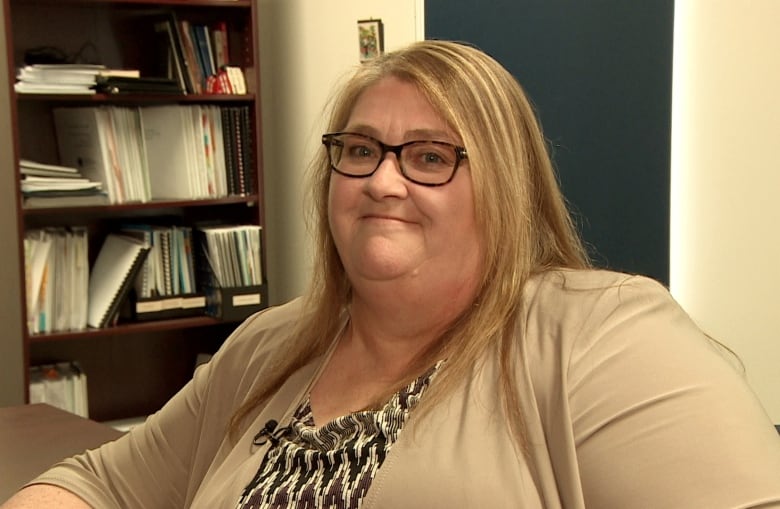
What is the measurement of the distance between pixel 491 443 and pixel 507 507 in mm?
84

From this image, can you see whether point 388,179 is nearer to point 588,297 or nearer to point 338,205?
point 338,205

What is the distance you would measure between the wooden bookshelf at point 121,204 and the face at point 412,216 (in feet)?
7.59

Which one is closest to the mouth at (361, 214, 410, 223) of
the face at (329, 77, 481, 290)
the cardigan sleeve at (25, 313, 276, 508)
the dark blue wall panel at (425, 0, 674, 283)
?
the face at (329, 77, 481, 290)

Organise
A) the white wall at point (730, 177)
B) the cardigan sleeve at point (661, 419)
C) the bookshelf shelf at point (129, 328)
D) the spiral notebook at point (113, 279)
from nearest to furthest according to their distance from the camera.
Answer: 1. the cardigan sleeve at point (661, 419)
2. the white wall at point (730, 177)
3. the bookshelf shelf at point (129, 328)
4. the spiral notebook at point (113, 279)

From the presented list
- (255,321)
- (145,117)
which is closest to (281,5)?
(145,117)

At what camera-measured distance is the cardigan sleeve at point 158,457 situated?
1.59 m

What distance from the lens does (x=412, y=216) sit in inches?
53.0

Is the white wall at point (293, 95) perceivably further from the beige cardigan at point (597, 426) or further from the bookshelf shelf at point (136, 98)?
the beige cardigan at point (597, 426)

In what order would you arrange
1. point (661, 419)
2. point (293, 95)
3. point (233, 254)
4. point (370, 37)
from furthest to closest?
point (293, 95) < point (233, 254) < point (370, 37) < point (661, 419)

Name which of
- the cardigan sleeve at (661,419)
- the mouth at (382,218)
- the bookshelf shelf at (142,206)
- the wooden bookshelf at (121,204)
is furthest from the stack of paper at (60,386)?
the cardigan sleeve at (661,419)

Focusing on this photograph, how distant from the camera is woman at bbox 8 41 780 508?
1.09 meters

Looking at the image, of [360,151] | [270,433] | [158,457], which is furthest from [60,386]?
[360,151]

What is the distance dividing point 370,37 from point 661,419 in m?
2.76

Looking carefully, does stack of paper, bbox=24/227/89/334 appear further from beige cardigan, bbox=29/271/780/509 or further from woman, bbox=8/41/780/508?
beige cardigan, bbox=29/271/780/509
